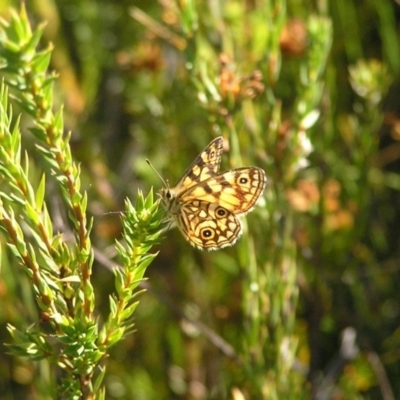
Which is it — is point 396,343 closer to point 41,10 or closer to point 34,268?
point 34,268

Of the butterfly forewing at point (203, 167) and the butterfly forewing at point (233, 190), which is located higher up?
the butterfly forewing at point (203, 167)

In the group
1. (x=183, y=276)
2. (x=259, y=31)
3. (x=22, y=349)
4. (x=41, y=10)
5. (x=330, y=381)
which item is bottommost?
(x=330, y=381)

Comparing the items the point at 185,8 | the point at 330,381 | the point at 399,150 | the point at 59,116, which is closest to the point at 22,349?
the point at 59,116

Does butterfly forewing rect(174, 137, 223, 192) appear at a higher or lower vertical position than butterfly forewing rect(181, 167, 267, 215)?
higher
